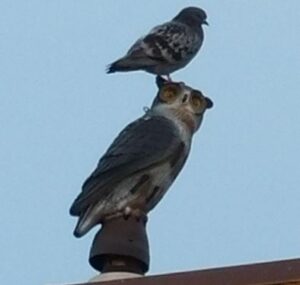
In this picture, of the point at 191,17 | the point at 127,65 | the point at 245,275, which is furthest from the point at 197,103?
the point at 191,17

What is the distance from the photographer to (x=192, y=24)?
6.62 metres

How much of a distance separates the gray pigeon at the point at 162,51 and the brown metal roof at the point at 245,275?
1.70 metres

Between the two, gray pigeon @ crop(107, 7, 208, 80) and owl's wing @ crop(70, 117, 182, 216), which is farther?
gray pigeon @ crop(107, 7, 208, 80)

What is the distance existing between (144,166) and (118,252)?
40 cm

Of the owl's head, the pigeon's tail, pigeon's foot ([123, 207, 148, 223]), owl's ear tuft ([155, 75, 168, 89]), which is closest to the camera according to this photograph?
pigeon's foot ([123, 207, 148, 223])

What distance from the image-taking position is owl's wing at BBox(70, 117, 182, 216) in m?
4.85

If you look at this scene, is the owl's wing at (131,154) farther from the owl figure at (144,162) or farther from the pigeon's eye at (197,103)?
the pigeon's eye at (197,103)

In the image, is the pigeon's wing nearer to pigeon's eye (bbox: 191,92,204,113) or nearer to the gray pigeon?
the gray pigeon

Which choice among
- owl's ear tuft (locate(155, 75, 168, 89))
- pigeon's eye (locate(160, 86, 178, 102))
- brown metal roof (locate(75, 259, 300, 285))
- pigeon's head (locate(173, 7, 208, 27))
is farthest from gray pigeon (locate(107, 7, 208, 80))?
brown metal roof (locate(75, 259, 300, 285))

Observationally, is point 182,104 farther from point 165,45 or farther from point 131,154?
point 165,45

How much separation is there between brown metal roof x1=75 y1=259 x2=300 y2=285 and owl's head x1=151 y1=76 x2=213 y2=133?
1013mm

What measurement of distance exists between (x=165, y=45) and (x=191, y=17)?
32.9 inches

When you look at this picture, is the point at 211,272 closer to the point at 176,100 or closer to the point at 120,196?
the point at 120,196

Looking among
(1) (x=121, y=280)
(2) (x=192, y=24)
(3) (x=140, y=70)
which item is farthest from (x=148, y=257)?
(2) (x=192, y=24)
